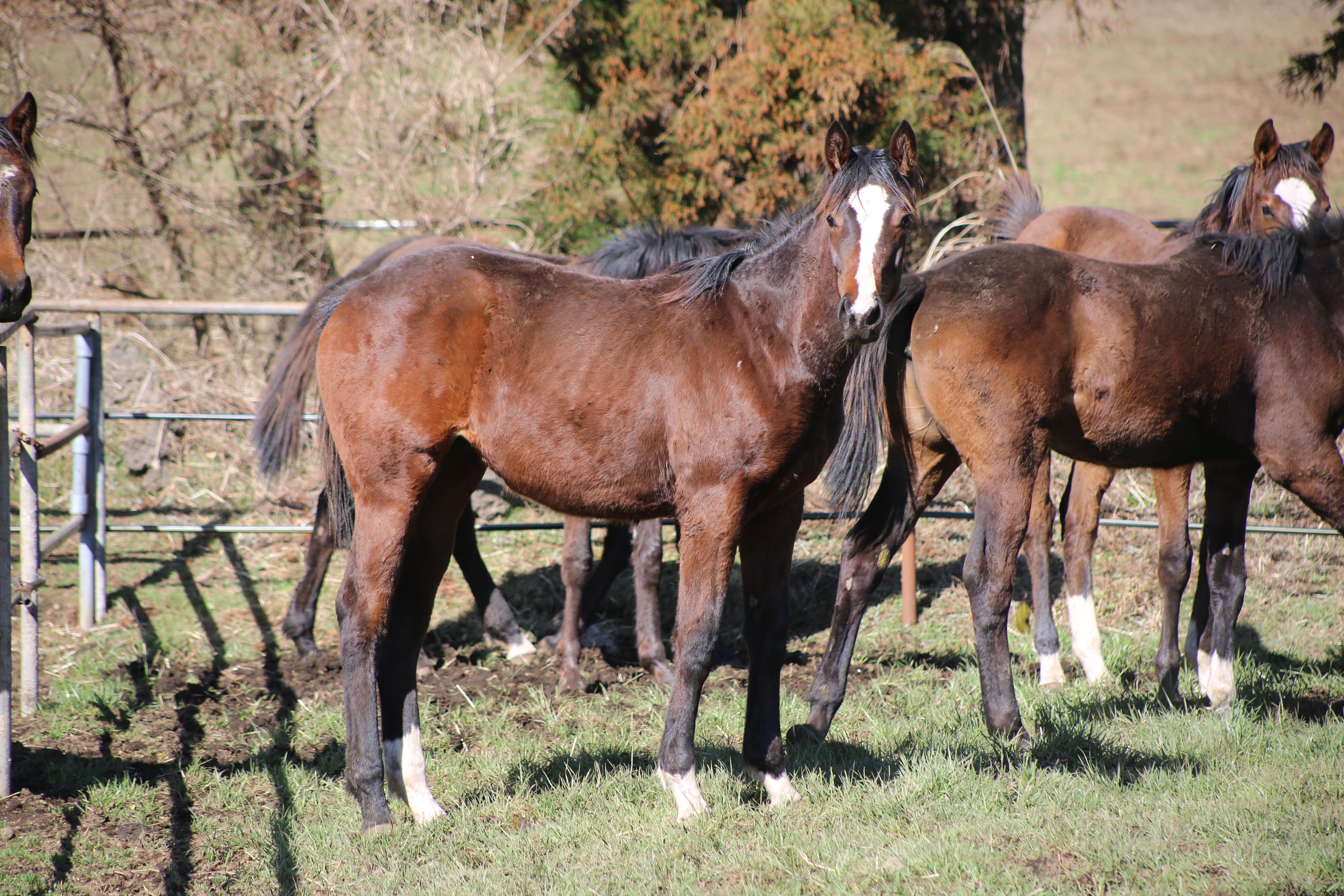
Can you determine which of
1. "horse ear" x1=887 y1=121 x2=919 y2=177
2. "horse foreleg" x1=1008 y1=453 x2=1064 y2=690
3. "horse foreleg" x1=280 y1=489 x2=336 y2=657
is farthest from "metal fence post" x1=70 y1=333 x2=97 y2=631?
"horse foreleg" x1=1008 y1=453 x2=1064 y2=690

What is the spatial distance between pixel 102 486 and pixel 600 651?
10.0ft

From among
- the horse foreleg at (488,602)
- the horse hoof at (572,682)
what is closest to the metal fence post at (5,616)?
the horse foreleg at (488,602)

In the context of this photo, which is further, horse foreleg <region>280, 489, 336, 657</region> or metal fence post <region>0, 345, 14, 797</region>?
horse foreleg <region>280, 489, 336, 657</region>

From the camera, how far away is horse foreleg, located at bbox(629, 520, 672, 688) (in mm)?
4887

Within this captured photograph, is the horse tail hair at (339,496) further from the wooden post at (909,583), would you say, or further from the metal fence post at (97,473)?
the wooden post at (909,583)

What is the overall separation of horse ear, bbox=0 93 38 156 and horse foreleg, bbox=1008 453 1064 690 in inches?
174

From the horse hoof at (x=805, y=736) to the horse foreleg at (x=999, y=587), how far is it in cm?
70

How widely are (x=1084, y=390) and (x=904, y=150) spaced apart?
1.43 meters

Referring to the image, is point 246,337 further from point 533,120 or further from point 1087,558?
point 1087,558

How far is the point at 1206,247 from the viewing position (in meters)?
4.43

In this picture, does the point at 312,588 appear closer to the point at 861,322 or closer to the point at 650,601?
the point at 650,601

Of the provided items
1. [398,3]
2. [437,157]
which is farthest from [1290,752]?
[398,3]

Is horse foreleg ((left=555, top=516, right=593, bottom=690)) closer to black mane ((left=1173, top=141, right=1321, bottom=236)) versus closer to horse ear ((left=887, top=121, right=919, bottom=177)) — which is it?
horse ear ((left=887, top=121, right=919, bottom=177))

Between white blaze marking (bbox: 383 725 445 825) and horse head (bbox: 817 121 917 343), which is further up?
horse head (bbox: 817 121 917 343)
